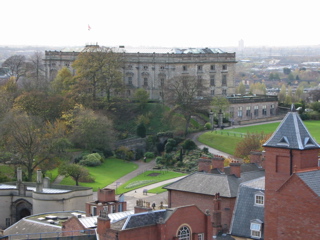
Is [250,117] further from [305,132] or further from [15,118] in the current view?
[305,132]

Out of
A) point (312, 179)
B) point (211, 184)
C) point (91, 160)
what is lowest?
point (91, 160)

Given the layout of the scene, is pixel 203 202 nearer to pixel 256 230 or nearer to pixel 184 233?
pixel 256 230

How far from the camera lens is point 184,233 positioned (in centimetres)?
4372

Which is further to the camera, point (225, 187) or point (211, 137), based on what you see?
point (211, 137)

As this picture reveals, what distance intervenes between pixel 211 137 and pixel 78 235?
50.3m

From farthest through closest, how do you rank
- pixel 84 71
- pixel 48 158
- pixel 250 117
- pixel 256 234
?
pixel 250 117 < pixel 84 71 < pixel 48 158 < pixel 256 234

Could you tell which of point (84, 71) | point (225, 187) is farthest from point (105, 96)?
point (225, 187)

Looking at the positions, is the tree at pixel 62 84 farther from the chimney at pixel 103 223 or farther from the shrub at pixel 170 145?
the chimney at pixel 103 223

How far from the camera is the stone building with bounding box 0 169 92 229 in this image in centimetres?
6362

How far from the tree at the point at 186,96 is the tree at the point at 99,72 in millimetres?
7228

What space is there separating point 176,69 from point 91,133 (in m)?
24.0

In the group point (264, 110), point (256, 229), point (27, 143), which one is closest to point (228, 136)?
point (264, 110)

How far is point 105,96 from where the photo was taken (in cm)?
10631

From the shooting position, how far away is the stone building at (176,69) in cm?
10956
